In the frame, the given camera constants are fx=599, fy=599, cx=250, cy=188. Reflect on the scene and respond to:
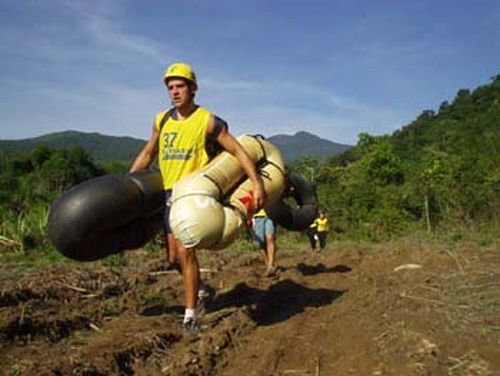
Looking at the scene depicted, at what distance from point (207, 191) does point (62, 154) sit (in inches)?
2469

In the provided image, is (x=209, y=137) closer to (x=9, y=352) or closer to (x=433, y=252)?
(x=9, y=352)

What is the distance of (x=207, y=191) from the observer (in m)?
4.70

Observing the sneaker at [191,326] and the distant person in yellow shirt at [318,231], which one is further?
the distant person in yellow shirt at [318,231]

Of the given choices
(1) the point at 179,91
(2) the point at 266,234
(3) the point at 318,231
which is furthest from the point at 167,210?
(3) the point at 318,231

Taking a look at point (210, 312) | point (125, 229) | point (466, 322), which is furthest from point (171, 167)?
point (466, 322)

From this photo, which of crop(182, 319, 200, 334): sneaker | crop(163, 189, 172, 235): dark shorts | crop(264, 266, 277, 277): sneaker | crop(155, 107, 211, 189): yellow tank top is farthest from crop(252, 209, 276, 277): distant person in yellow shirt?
crop(182, 319, 200, 334): sneaker

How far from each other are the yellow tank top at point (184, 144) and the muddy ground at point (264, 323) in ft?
4.30

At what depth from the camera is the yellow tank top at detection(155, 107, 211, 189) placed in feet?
16.5

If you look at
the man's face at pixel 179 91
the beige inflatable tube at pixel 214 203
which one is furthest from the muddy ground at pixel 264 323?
the man's face at pixel 179 91

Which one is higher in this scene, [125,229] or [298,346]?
[125,229]

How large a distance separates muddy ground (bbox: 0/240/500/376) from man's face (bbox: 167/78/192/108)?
1868 mm

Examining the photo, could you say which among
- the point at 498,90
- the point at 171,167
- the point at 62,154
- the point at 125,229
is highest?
the point at 498,90

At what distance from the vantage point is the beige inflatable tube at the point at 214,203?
4.52m

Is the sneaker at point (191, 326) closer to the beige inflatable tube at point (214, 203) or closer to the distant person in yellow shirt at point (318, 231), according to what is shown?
the beige inflatable tube at point (214, 203)
